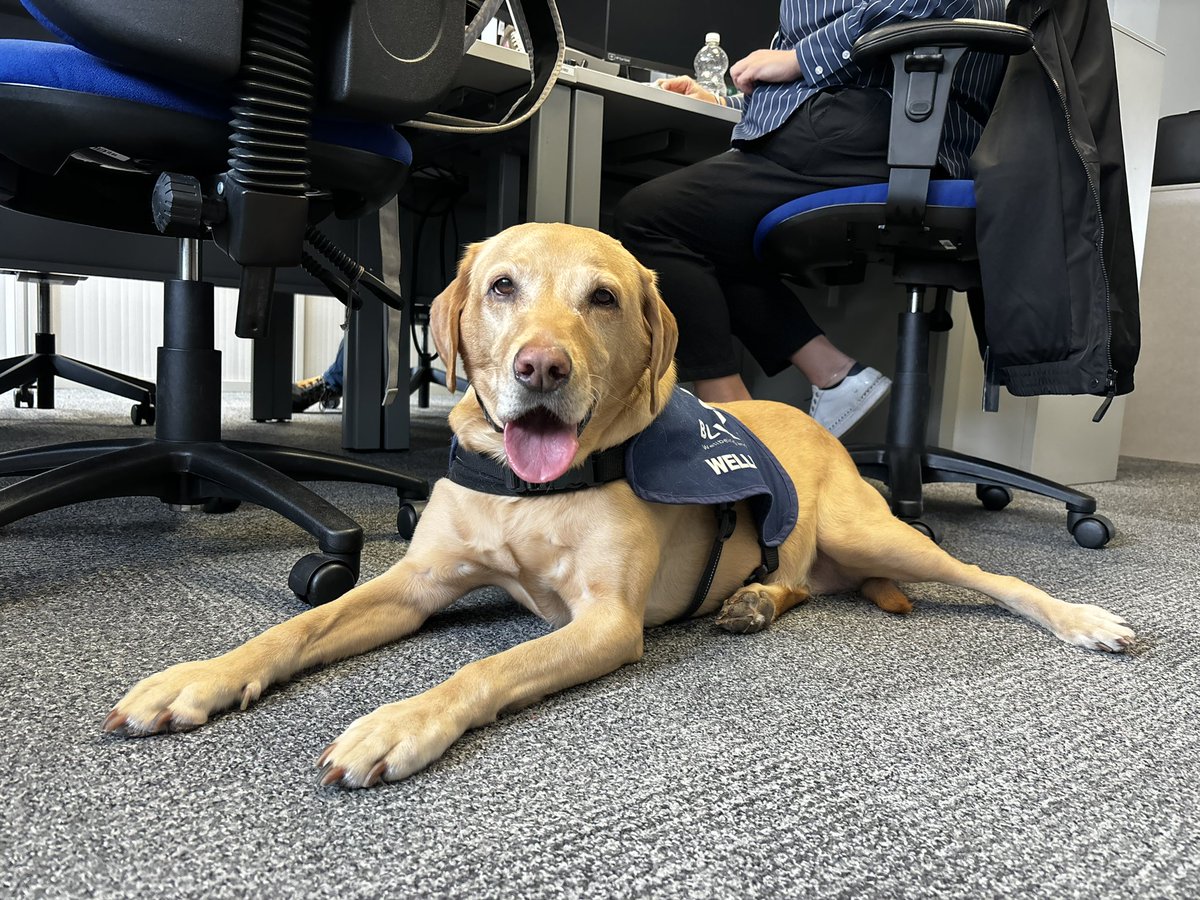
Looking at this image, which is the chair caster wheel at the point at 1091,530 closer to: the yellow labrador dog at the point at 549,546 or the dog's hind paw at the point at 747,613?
the yellow labrador dog at the point at 549,546

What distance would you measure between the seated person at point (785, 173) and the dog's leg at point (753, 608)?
0.95 metres

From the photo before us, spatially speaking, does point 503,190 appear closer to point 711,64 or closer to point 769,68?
point 769,68

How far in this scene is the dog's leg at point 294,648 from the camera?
2.83 feet

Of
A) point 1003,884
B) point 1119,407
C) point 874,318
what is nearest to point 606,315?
point 1003,884

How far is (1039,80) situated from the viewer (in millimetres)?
1941

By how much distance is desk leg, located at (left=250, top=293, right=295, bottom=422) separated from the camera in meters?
4.19

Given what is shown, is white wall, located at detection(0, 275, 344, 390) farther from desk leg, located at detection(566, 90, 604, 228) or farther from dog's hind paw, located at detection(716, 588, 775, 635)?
dog's hind paw, located at detection(716, 588, 775, 635)

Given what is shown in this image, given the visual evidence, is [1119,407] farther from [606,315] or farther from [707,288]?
[606,315]

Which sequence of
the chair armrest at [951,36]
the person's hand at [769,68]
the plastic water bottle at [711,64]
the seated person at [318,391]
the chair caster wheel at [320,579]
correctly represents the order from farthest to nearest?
the seated person at [318,391]
the plastic water bottle at [711,64]
the person's hand at [769,68]
the chair armrest at [951,36]
the chair caster wheel at [320,579]

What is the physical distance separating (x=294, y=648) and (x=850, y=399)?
73.6 inches

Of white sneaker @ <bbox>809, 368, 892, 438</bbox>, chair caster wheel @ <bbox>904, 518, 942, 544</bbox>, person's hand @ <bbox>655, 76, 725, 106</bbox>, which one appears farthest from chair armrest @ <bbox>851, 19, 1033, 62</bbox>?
chair caster wheel @ <bbox>904, 518, 942, 544</bbox>

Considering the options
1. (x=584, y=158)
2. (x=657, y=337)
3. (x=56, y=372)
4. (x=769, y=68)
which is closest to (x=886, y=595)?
(x=657, y=337)

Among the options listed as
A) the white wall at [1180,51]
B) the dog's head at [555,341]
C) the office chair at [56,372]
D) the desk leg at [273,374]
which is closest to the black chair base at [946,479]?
the dog's head at [555,341]

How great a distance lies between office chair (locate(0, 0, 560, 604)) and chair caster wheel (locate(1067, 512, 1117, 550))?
1.76 metres
